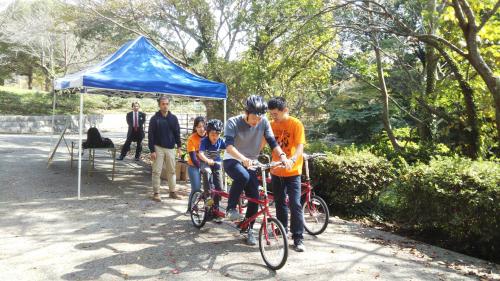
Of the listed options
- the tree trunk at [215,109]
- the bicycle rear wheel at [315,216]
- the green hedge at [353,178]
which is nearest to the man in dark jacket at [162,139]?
the green hedge at [353,178]

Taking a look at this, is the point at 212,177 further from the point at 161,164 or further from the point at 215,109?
the point at 215,109

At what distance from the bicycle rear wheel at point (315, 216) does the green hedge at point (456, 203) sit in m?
1.17

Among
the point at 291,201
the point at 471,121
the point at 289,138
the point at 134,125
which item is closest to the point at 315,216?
the point at 291,201

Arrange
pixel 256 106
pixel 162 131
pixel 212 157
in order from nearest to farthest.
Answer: pixel 256 106 < pixel 212 157 < pixel 162 131

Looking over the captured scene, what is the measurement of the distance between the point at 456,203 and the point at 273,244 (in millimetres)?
2458

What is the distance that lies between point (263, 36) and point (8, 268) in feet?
28.6

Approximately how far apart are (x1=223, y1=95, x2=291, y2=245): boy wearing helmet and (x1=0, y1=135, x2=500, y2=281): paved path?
691 millimetres

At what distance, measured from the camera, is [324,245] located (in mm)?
5516

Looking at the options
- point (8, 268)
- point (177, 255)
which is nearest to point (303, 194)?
point (177, 255)

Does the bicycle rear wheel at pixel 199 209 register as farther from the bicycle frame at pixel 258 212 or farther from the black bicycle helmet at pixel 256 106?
the black bicycle helmet at pixel 256 106

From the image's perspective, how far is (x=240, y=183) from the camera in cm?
493

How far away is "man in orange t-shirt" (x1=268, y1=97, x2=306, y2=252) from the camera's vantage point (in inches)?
189

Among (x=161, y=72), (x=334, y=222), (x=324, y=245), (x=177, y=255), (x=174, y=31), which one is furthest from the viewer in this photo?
(x=174, y=31)

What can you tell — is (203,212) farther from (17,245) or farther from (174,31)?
(174,31)
